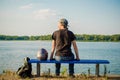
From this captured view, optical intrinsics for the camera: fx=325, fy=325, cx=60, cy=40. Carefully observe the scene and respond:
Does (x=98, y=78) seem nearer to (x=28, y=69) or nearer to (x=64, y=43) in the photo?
(x=64, y=43)

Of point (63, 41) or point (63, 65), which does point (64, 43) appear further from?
point (63, 65)

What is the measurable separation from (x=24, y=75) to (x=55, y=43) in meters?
1.49

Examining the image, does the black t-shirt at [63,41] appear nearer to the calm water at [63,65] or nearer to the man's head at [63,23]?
the man's head at [63,23]

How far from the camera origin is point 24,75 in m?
10.5

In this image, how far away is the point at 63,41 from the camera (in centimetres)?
1065

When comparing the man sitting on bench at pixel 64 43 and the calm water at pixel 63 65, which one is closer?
the man sitting on bench at pixel 64 43

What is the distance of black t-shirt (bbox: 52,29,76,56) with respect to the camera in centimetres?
1052

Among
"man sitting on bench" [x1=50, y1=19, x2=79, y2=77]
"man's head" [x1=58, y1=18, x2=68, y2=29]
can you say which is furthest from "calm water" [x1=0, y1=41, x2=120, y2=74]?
"man's head" [x1=58, y1=18, x2=68, y2=29]

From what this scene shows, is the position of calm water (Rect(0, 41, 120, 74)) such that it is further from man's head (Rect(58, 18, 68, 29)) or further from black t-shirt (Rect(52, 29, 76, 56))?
man's head (Rect(58, 18, 68, 29))

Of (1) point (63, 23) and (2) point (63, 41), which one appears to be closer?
(1) point (63, 23)

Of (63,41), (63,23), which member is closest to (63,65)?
(63,41)

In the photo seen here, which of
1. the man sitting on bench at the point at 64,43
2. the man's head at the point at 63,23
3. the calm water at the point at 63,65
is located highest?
the man's head at the point at 63,23

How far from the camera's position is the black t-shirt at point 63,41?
10516 millimetres

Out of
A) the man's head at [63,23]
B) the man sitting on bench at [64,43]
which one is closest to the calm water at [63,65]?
the man sitting on bench at [64,43]
